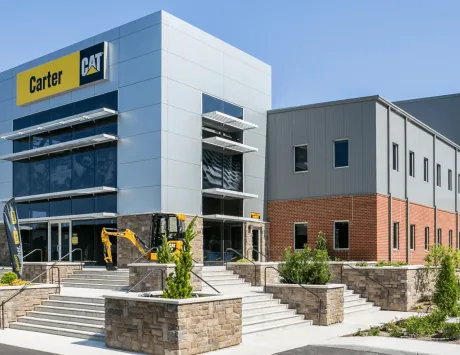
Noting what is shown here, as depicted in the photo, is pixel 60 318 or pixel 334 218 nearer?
pixel 60 318

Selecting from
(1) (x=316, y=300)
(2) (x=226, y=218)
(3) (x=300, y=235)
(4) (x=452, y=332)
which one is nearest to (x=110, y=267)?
(2) (x=226, y=218)

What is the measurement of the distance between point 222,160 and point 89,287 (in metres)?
9.38

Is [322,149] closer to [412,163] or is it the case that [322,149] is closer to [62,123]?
[412,163]

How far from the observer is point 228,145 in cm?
2702

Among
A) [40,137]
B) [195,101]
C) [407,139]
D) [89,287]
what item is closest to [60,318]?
[89,287]

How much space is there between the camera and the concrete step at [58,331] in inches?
576

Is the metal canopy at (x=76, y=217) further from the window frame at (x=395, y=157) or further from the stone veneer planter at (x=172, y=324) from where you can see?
the window frame at (x=395, y=157)

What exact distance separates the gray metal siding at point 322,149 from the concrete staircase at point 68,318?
14142mm

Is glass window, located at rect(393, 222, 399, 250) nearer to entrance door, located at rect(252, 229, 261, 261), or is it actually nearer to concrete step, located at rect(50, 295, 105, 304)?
entrance door, located at rect(252, 229, 261, 261)

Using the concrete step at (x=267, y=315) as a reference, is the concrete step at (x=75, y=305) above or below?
above

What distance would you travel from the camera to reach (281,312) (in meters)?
17.0

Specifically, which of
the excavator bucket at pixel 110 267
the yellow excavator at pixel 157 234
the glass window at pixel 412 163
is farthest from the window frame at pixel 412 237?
the excavator bucket at pixel 110 267

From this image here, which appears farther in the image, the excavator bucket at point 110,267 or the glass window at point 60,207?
the glass window at point 60,207

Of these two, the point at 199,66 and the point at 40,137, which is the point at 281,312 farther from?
the point at 40,137
